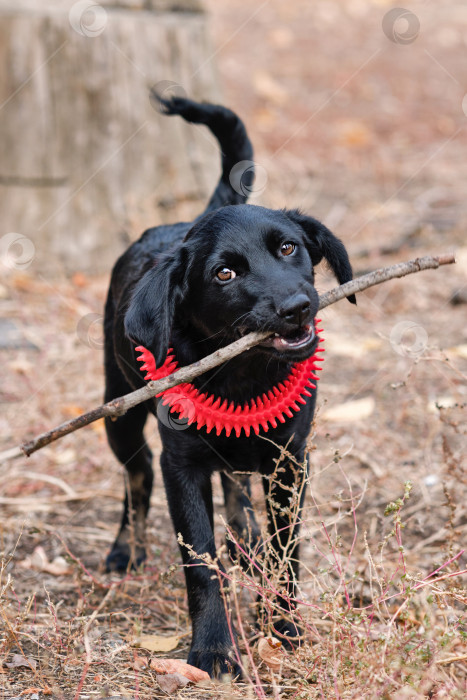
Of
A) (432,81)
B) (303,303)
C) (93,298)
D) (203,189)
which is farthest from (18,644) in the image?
(432,81)

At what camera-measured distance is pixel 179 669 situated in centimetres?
249

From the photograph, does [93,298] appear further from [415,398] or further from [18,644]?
[18,644]

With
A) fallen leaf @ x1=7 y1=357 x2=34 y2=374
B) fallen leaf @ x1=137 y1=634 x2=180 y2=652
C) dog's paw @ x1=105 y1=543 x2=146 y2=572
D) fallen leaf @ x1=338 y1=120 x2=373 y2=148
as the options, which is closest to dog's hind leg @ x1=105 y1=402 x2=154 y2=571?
dog's paw @ x1=105 y1=543 x2=146 y2=572

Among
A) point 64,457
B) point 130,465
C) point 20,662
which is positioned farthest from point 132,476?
point 20,662

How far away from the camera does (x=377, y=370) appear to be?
514 centimetres

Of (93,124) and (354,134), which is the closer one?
(93,124)

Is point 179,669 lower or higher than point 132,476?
higher

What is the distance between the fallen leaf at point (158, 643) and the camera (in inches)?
107

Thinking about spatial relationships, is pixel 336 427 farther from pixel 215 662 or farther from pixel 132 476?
pixel 215 662

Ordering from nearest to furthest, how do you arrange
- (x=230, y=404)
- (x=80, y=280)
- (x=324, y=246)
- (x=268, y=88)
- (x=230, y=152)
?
(x=230, y=404) < (x=324, y=246) < (x=230, y=152) < (x=80, y=280) < (x=268, y=88)

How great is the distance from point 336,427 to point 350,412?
111mm

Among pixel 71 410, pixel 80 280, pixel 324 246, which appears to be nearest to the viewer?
pixel 324 246

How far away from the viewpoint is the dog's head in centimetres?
245

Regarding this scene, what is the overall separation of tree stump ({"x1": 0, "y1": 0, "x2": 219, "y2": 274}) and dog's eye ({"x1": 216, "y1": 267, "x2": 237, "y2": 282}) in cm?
364
